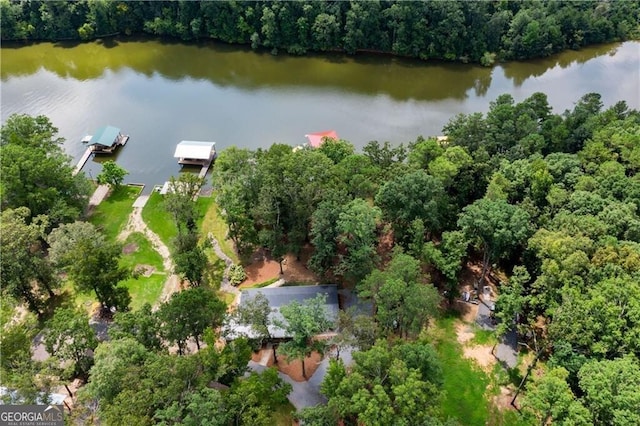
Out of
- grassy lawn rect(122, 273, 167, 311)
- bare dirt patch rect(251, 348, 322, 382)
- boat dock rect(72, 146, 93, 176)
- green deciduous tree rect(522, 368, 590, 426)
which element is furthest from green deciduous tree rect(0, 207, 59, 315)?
green deciduous tree rect(522, 368, 590, 426)

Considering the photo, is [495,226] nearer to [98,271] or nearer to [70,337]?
[98,271]

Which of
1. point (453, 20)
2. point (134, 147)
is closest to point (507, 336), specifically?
point (134, 147)

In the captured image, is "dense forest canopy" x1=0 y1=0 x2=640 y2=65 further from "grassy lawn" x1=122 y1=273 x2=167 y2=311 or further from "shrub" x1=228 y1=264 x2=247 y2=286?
"grassy lawn" x1=122 y1=273 x2=167 y2=311

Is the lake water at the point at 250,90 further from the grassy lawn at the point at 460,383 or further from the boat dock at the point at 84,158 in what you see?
the grassy lawn at the point at 460,383

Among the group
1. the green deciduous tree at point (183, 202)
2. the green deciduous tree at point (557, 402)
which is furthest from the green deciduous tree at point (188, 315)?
the green deciduous tree at point (557, 402)

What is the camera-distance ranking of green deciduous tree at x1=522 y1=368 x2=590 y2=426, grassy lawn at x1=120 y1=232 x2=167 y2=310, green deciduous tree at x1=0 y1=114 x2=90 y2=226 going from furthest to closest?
green deciduous tree at x1=0 y1=114 x2=90 y2=226
grassy lawn at x1=120 y1=232 x2=167 y2=310
green deciduous tree at x1=522 y1=368 x2=590 y2=426

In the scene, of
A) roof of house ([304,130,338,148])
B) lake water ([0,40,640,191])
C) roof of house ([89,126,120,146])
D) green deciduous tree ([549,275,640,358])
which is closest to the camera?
green deciduous tree ([549,275,640,358])

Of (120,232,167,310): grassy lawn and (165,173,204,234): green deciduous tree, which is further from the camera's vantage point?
(165,173,204,234): green deciduous tree
